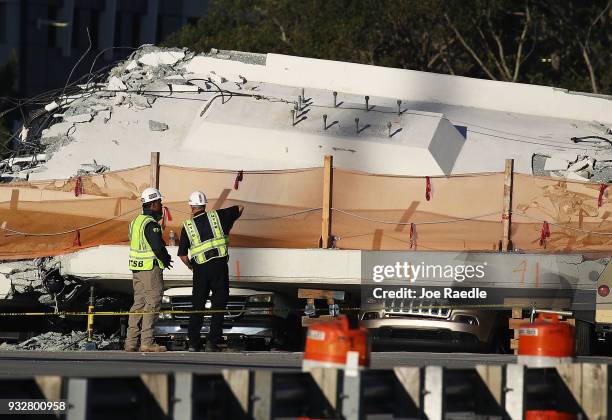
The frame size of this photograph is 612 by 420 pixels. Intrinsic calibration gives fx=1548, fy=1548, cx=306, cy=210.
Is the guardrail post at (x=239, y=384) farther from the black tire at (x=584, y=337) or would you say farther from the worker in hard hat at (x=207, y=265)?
the black tire at (x=584, y=337)

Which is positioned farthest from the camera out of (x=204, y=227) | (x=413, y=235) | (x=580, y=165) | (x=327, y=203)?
(x=580, y=165)

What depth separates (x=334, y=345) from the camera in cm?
1006

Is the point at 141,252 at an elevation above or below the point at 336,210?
below

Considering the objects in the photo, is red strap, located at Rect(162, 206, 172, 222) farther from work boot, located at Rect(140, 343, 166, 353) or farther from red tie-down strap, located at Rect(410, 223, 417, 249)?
work boot, located at Rect(140, 343, 166, 353)

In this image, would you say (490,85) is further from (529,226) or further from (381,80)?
(529,226)

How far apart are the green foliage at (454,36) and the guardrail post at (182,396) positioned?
1837 inches

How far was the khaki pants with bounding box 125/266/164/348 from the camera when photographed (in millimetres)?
18453

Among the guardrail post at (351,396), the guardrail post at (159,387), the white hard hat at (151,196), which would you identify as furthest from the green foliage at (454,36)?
the guardrail post at (159,387)

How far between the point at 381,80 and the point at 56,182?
745 cm

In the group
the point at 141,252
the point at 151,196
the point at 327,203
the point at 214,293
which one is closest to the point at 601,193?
the point at 327,203

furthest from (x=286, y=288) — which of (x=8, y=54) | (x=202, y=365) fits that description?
(x=8, y=54)

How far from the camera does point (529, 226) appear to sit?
70.4 feet

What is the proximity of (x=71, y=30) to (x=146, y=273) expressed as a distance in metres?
62.5

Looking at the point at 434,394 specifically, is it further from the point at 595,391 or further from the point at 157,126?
the point at 157,126
